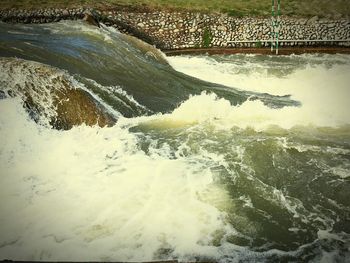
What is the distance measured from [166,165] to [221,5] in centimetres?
1008

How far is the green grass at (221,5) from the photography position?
45.1 ft

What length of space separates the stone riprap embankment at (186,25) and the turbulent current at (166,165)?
124 inches

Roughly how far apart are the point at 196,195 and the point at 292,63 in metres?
8.25

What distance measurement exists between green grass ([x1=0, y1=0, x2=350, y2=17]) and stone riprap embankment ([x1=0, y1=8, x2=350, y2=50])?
0.45 m

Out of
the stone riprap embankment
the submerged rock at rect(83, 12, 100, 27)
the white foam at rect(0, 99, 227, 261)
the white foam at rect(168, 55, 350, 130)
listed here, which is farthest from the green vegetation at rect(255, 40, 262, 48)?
the white foam at rect(0, 99, 227, 261)

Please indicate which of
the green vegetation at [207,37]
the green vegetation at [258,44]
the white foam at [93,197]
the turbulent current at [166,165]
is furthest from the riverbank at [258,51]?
the white foam at [93,197]

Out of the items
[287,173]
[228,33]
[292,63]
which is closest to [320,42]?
[292,63]

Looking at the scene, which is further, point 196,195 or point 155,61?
point 155,61

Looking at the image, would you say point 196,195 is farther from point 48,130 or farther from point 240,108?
point 240,108

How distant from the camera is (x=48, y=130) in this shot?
22.3 ft

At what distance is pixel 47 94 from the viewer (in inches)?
274

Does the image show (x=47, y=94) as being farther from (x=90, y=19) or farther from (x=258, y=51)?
(x=258, y=51)

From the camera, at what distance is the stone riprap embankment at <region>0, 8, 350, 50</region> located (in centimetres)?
1307

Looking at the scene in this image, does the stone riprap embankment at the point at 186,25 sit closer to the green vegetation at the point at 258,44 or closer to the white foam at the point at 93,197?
the green vegetation at the point at 258,44
